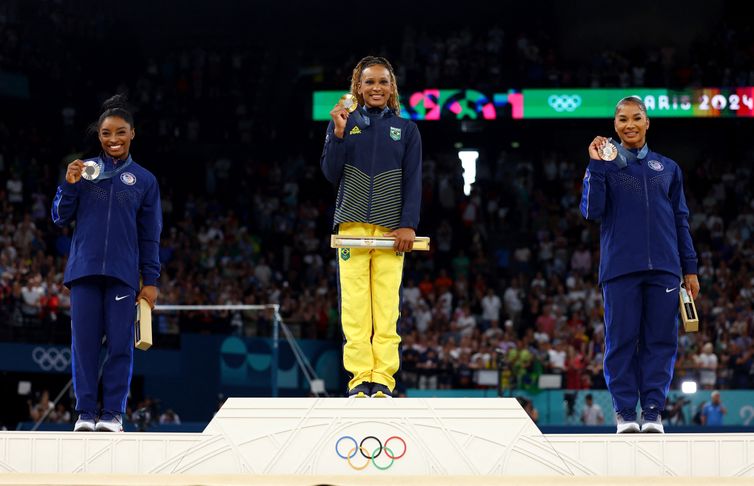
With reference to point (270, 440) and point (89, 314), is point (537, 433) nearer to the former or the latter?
point (270, 440)

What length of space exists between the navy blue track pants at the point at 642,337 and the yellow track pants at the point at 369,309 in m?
1.31

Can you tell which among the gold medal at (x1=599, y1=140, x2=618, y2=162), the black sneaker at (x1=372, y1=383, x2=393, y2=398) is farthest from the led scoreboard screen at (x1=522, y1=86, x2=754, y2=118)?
the black sneaker at (x1=372, y1=383, x2=393, y2=398)

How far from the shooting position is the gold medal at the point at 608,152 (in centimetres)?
676

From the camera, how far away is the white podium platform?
215 inches

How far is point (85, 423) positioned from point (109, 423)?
0.49ft

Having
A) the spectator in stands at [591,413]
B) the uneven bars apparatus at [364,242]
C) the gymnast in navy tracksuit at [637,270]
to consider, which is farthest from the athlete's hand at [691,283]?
the spectator in stands at [591,413]

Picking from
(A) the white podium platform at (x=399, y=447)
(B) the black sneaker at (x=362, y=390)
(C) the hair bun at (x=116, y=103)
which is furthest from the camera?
(C) the hair bun at (x=116, y=103)

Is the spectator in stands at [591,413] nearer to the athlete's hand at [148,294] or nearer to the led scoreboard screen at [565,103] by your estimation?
the led scoreboard screen at [565,103]

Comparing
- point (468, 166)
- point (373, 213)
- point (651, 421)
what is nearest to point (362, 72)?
point (373, 213)

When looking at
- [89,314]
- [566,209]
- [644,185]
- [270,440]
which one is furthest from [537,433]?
[566,209]

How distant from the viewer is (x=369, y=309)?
6.84 meters

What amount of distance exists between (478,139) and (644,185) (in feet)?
59.4

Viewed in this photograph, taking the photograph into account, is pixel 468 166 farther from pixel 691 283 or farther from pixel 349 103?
pixel 349 103

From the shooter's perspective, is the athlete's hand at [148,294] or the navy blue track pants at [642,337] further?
the athlete's hand at [148,294]
